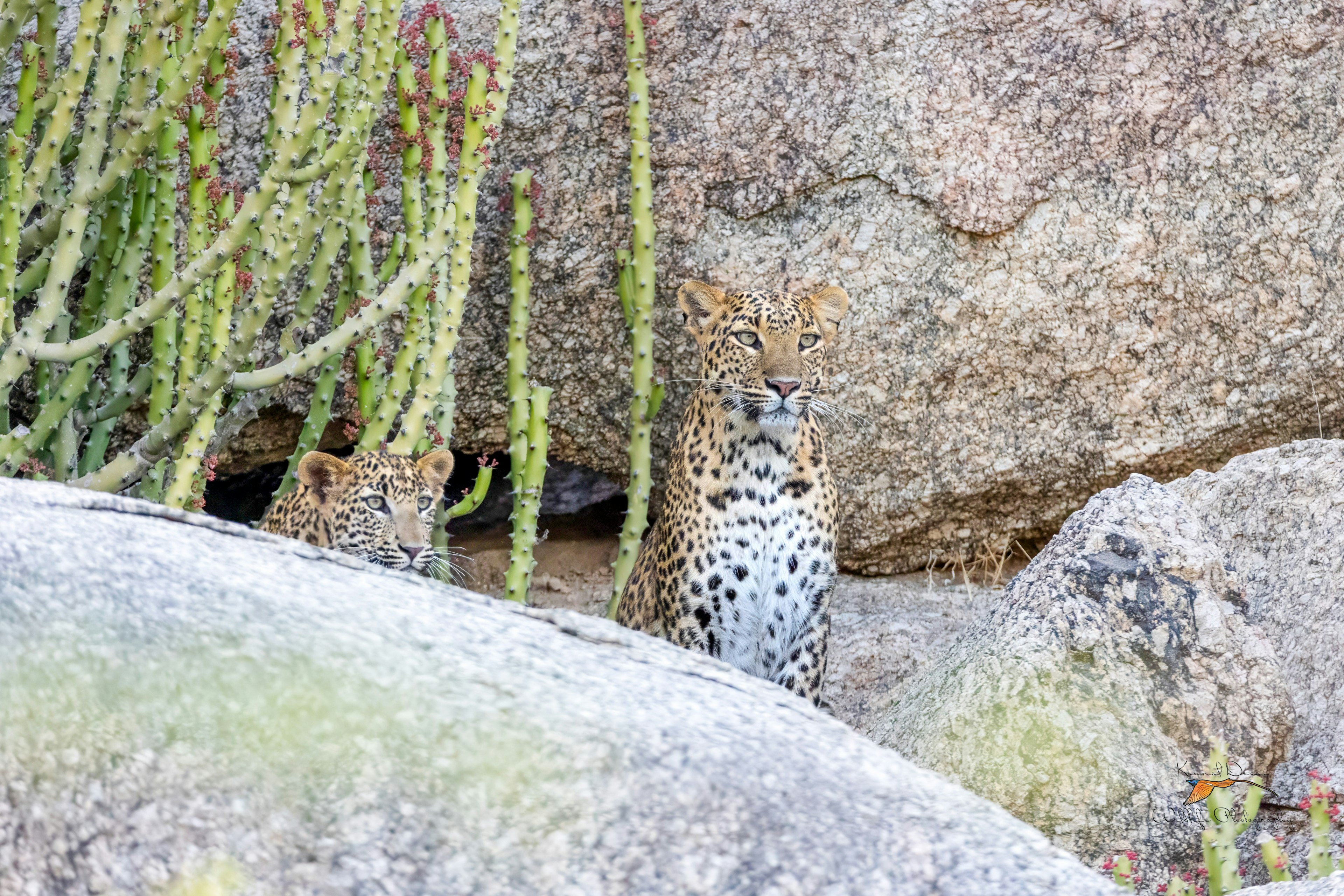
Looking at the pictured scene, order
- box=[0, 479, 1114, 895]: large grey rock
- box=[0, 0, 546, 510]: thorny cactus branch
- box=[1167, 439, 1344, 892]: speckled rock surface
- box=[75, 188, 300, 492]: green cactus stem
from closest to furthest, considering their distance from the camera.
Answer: box=[0, 479, 1114, 895]: large grey rock → box=[1167, 439, 1344, 892]: speckled rock surface → box=[0, 0, 546, 510]: thorny cactus branch → box=[75, 188, 300, 492]: green cactus stem

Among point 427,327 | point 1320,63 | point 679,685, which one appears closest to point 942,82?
point 1320,63

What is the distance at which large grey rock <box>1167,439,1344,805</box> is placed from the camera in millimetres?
5426

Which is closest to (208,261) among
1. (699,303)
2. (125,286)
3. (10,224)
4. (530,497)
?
(10,224)

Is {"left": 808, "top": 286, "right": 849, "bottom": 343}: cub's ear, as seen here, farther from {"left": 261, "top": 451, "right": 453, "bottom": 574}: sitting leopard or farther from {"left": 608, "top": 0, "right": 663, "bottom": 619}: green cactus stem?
{"left": 261, "top": 451, "right": 453, "bottom": 574}: sitting leopard

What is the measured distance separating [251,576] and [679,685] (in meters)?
0.95

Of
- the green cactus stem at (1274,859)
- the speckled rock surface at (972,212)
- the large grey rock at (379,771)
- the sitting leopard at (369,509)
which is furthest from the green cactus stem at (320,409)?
the green cactus stem at (1274,859)

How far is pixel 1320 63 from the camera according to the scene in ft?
24.4

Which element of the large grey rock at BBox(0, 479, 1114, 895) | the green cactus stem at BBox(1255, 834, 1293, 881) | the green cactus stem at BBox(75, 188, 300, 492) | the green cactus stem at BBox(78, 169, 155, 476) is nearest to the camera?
the large grey rock at BBox(0, 479, 1114, 895)

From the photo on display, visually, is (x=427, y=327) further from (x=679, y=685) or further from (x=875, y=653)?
(x=679, y=685)

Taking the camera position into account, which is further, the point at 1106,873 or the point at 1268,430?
the point at 1268,430

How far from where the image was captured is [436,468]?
20.6 feet

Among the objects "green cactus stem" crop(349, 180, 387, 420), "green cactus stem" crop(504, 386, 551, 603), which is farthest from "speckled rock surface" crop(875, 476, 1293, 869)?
"green cactus stem" crop(349, 180, 387, 420)

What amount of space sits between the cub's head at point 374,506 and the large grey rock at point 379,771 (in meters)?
2.78

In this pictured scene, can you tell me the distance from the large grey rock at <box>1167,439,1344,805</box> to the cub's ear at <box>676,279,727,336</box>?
91.6 inches
